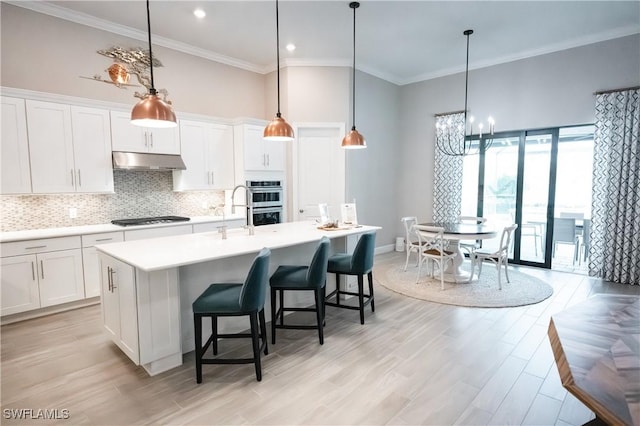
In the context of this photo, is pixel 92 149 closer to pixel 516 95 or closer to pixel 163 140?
pixel 163 140

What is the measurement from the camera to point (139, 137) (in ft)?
15.0

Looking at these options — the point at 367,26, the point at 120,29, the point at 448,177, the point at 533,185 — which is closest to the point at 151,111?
the point at 120,29

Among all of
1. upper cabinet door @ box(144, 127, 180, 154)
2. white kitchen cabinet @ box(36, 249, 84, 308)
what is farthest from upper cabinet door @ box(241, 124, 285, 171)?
white kitchen cabinet @ box(36, 249, 84, 308)

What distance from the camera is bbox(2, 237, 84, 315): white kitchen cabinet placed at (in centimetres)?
353

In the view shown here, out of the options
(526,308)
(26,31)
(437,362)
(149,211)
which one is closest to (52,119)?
(26,31)

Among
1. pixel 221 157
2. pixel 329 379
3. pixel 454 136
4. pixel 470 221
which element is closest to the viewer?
pixel 329 379

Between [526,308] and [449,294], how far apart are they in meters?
0.86

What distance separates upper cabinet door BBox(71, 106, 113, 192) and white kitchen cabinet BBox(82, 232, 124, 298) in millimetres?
623

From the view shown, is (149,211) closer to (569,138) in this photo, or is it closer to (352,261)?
(352,261)

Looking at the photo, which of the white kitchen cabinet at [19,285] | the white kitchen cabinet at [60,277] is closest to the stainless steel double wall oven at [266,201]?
the white kitchen cabinet at [60,277]

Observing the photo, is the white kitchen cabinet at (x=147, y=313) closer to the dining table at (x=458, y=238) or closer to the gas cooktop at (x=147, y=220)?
the gas cooktop at (x=147, y=220)

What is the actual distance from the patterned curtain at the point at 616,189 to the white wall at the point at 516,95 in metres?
0.27

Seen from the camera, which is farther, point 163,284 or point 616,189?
point 616,189

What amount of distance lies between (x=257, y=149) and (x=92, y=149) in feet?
7.37
